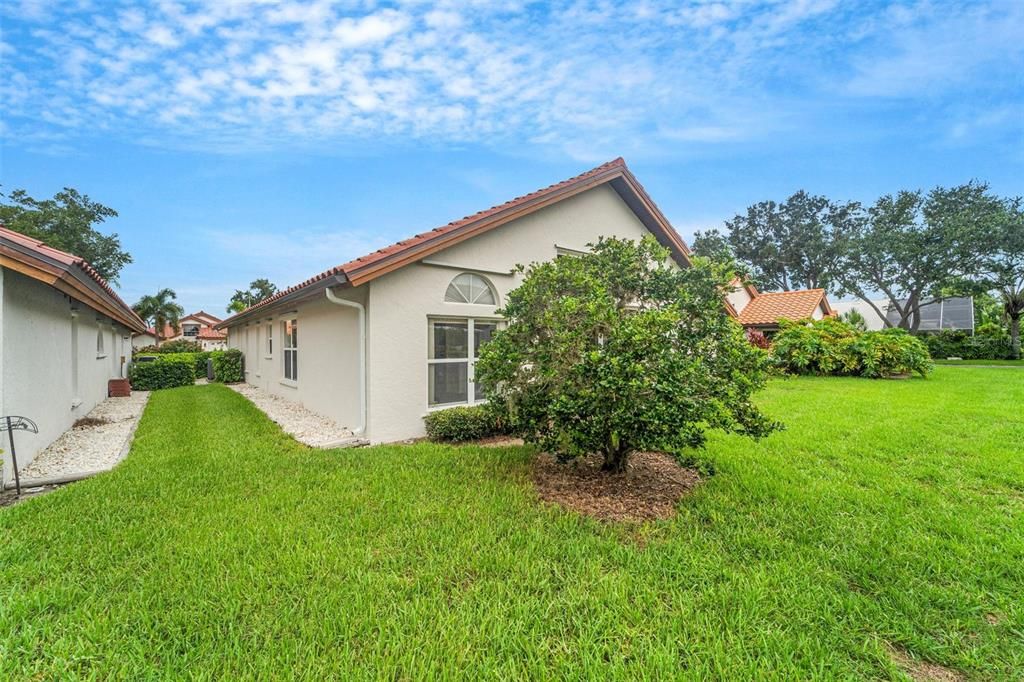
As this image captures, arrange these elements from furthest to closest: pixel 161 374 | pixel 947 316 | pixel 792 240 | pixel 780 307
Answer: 1. pixel 792 240
2. pixel 947 316
3. pixel 780 307
4. pixel 161 374

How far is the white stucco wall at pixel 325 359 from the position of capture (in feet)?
27.7

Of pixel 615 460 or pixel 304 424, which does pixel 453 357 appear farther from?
pixel 615 460

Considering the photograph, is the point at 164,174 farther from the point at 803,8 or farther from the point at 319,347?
the point at 803,8

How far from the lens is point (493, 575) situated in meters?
3.48

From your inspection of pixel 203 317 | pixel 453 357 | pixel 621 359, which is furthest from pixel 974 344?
pixel 203 317

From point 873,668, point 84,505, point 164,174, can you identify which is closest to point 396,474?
point 84,505

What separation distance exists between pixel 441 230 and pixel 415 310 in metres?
1.59

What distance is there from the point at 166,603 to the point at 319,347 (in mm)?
7572

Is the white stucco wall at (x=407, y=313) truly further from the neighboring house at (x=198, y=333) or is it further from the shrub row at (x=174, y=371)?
the neighboring house at (x=198, y=333)

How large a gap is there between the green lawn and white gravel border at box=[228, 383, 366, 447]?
5.07 ft

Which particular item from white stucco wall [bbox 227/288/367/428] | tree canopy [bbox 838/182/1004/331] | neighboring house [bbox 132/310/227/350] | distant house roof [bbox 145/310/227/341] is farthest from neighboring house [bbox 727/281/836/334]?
distant house roof [bbox 145/310/227/341]

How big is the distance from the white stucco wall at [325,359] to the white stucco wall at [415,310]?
2.16 ft

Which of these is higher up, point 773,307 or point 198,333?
point 773,307

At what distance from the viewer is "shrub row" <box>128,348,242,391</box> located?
16.8 m
